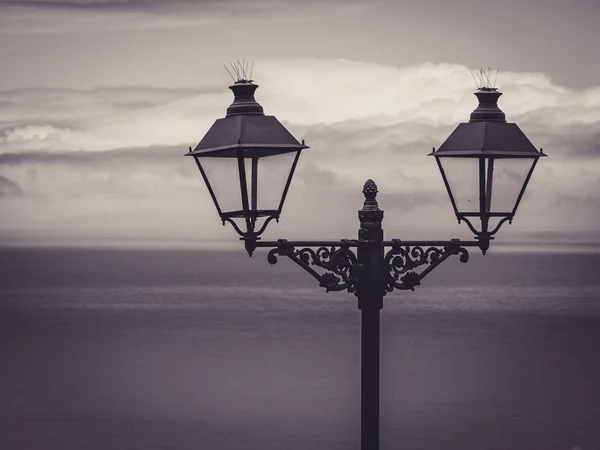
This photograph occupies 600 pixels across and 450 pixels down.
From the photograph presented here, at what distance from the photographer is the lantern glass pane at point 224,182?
32.7 feet

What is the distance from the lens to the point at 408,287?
10.4 meters

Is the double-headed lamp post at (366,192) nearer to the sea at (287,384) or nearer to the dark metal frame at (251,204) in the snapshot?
the dark metal frame at (251,204)

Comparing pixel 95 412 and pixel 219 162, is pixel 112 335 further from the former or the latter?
pixel 219 162

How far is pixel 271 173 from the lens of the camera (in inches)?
392

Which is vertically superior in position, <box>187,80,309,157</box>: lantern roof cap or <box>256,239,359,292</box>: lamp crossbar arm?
<box>187,80,309,157</box>: lantern roof cap

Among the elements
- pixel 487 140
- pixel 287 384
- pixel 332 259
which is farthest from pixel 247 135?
pixel 287 384

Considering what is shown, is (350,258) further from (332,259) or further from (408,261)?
(408,261)

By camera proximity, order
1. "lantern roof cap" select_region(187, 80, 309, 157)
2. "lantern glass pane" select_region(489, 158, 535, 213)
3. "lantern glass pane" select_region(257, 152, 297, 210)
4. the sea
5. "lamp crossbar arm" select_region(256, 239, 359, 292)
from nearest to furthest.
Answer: "lantern roof cap" select_region(187, 80, 309, 157)
"lantern glass pane" select_region(257, 152, 297, 210)
"lamp crossbar arm" select_region(256, 239, 359, 292)
"lantern glass pane" select_region(489, 158, 535, 213)
the sea

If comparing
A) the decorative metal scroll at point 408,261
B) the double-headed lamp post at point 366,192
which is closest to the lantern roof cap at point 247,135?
the double-headed lamp post at point 366,192

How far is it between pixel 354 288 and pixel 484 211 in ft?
4.07

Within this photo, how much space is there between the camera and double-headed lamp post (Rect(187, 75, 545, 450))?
9906 millimetres

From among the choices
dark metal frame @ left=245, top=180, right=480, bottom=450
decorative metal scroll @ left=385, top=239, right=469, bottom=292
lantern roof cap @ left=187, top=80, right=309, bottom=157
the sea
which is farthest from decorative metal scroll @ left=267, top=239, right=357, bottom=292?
the sea

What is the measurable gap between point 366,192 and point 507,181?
3.77ft

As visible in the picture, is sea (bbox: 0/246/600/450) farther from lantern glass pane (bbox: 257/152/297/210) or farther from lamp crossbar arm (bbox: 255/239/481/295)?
lantern glass pane (bbox: 257/152/297/210)
